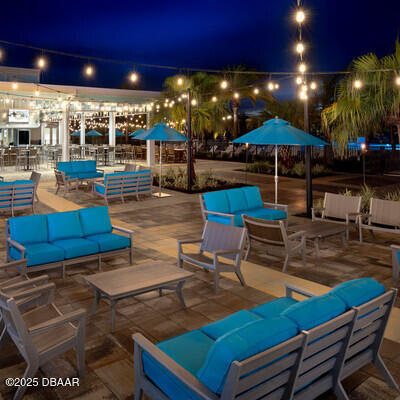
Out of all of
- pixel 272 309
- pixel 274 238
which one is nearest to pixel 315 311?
pixel 272 309

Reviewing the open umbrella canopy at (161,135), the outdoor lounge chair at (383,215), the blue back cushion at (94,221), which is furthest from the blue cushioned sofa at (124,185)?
the outdoor lounge chair at (383,215)

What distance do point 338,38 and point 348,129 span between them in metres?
33.3

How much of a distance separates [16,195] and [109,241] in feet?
16.6

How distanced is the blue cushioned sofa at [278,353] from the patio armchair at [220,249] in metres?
1.98

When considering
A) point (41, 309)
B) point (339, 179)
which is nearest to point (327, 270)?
point (41, 309)

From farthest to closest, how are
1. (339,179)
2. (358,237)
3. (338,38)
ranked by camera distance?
(338,38)
(339,179)
(358,237)

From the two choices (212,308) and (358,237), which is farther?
(358,237)

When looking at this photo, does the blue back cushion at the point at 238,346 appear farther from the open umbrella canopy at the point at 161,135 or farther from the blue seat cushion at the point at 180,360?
the open umbrella canopy at the point at 161,135

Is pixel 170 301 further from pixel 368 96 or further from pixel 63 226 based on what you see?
pixel 368 96

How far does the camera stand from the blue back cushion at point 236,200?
8.70 m

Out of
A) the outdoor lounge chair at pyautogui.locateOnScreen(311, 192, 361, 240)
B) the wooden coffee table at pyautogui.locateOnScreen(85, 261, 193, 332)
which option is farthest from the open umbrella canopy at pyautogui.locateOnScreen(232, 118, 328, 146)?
the wooden coffee table at pyautogui.locateOnScreen(85, 261, 193, 332)

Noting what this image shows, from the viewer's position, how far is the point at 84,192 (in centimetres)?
1455

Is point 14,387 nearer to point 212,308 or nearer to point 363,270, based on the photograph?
point 212,308

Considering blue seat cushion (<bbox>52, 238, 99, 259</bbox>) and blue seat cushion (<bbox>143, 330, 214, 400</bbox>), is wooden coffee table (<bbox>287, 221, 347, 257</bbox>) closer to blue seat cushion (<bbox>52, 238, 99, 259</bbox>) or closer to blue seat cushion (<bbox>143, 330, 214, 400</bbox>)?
blue seat cushion (<bbox>52, 238, 99, 259</bbox>)
